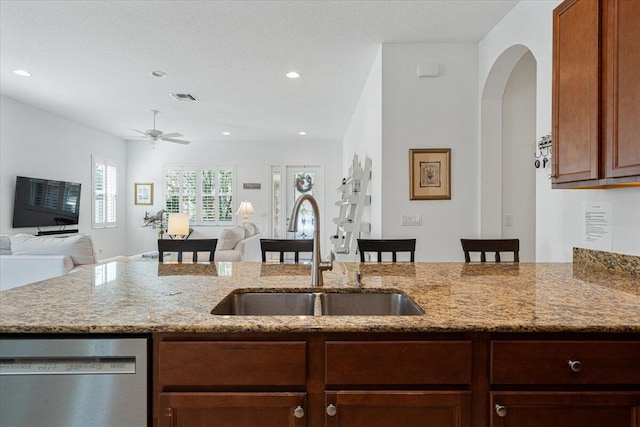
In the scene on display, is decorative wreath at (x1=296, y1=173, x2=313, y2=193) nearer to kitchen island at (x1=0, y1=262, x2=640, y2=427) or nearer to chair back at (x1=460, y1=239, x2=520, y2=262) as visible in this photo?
chair back at (x1=460, y1=239, x2=520, y2=262)

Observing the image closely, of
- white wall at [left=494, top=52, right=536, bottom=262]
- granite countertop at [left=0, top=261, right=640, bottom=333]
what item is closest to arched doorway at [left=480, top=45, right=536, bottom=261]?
white wall at [left=494, top=52, right=536, bottom=262]

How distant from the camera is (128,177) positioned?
872cm

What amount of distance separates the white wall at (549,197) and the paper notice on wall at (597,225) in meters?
0.03

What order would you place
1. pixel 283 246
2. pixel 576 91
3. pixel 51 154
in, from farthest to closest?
pixel 51 154 → pixel 283 246 → pixel 576 91

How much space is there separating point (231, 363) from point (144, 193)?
8529 millimetres

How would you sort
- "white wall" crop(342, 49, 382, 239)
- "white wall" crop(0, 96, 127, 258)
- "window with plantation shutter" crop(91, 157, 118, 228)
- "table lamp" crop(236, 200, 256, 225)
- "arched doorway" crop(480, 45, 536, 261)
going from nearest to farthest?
"arched doorway" crop(480, 45, 536, 261)
"white wall" crop(342, 49, 382, 239)
"white wall" crop(0, 96, 127, 258)
"window with plantation shutter" crop(91, 157, 118, 228)
"table lamp" crop(236, 200, 256, 225)

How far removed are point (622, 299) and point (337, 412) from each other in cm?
104

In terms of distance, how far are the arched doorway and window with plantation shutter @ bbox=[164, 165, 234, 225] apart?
6.23 meters

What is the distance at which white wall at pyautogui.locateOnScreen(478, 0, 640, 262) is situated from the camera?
184cm

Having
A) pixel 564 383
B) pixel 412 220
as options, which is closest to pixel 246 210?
pixel 412 220

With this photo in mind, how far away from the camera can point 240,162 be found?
28.3 feet

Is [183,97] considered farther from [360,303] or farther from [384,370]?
[384,370]

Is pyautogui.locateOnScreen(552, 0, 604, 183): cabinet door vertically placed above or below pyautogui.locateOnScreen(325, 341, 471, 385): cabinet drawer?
above

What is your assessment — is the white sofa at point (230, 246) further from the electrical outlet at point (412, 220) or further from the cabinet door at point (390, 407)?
the cabinet door at point (390, 407)
